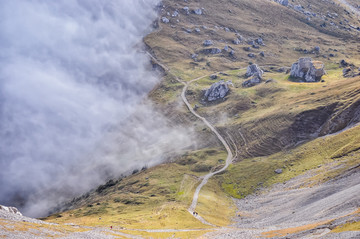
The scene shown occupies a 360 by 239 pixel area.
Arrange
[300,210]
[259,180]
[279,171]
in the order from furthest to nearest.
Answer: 1. [259,180]
2. [279,171]
3. [300,210]

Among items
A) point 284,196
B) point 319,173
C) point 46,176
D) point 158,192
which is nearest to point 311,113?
point 319,173

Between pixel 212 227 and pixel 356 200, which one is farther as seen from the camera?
pixel 212 227

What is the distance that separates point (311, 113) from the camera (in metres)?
156

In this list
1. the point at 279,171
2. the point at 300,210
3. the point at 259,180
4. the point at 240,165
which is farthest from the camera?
the point at 240,165

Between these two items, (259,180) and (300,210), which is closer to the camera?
(300,210)

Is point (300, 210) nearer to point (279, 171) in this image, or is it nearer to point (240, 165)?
point (279, 171)

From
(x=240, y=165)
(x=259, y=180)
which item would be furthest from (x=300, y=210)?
(x=240, y=165)

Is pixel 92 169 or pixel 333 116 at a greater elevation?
pixel 92 169

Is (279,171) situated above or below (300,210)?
above

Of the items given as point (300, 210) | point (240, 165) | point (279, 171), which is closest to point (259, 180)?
point (279, 171)

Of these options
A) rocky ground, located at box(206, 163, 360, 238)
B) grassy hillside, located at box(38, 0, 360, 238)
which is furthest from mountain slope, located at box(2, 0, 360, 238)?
grassy hillside, located at box(38, 0, 360, 238)

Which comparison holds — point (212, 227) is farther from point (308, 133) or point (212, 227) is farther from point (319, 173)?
point (308, 133)

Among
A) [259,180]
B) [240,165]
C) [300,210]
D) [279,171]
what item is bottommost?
[300,210]

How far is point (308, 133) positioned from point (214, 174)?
52165mm
